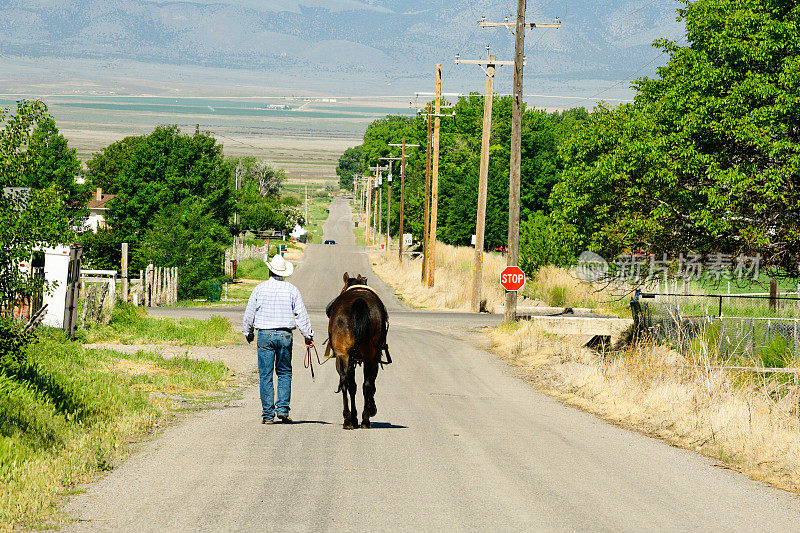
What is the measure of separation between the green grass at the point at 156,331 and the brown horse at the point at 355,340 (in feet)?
48.3

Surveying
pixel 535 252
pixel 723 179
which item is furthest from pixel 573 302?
pixel 723 179

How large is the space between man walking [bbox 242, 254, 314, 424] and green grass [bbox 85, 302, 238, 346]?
14.2 metres

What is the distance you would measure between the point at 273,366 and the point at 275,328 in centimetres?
57

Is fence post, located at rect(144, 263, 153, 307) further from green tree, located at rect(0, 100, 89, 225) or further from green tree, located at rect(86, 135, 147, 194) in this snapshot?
green tree, located at rect(86, 135, 147, 194)

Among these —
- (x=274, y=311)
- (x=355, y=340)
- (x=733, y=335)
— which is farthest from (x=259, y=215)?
(x=355, y=340)

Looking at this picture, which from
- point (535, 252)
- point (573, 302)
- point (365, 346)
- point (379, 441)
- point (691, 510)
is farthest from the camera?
point (535, 252)

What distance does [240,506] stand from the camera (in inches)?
309

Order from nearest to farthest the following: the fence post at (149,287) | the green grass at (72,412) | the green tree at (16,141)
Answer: the green grass at (72,412) → the green tree at (16,141) → the fence post at (149,287)

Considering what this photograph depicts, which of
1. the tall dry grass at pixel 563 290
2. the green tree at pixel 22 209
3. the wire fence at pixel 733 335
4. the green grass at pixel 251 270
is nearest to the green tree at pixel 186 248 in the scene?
the tall dry grass at pixel 563 290

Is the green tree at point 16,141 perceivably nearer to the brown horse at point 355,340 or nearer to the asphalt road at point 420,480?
the asphalt road at point 420,480

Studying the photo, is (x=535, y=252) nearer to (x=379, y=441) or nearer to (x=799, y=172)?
(x=799, y=172)

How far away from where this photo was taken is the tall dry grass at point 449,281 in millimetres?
48531

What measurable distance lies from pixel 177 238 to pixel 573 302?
72.2ft

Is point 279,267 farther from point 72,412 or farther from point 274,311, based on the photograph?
point 72,412
